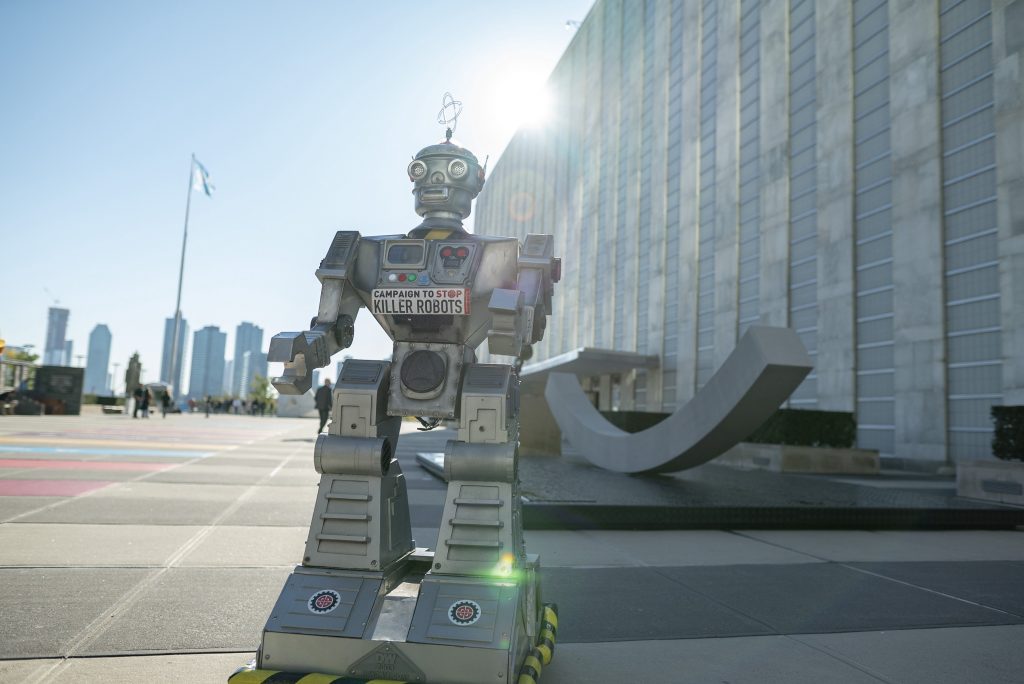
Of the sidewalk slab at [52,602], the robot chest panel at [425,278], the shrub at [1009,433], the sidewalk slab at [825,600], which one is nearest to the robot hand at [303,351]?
the robot chest panel at [425,278]

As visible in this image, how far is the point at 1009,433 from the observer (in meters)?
9.95

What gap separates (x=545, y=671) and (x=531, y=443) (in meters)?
12.2

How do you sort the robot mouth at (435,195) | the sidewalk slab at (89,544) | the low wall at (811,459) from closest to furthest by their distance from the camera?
the robot mouth at (435,195)
the sidewalk slab at (89,544)
the low wall at (811,459)

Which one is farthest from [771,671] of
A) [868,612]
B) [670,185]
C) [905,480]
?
[670,185]

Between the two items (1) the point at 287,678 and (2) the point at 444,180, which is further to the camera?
(2) the point at 444,180

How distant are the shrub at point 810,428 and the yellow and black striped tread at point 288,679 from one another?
521 inches

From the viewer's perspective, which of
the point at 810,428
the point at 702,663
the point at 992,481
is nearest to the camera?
the point at 702,663

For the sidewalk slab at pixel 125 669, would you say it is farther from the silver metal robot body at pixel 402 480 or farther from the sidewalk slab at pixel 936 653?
the sidewalk slab at pixel 936 653

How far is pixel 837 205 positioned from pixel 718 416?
13.6m

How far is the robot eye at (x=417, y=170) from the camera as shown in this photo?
12.7ft

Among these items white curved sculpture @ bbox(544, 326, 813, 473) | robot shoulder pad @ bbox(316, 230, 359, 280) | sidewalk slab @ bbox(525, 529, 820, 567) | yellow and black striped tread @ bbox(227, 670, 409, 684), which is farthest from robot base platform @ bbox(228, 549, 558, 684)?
white curved sculpture @ bbox(544, 326, 813, 473)

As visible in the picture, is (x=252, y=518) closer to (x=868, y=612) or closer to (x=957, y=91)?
(x=868, y=612)

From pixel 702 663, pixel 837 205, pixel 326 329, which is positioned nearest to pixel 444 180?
pixel 326 329

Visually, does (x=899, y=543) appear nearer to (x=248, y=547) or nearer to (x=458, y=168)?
(x=458, y=168)
